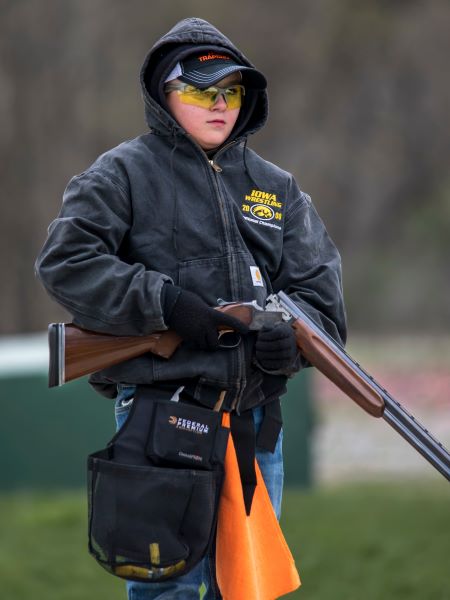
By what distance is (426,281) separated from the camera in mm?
27031

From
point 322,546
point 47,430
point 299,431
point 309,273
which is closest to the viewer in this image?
point 309,273

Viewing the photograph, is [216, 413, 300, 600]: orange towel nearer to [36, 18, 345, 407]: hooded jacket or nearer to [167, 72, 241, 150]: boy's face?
[36, 18, 345, 407]: hooded jacket

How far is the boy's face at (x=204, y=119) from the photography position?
3.83m

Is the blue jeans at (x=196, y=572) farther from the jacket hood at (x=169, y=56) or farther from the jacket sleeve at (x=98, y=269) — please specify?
the jacket hood at (x=169, y=56)

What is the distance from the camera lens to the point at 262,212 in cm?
388

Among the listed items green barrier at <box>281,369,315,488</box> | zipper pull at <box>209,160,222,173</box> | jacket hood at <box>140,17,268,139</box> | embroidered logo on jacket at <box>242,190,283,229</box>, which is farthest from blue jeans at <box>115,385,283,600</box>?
green barrier at <box>281,369,315,488</box>

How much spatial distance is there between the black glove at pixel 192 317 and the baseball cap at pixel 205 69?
0.68m

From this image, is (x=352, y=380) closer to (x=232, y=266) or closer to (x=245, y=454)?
(x=245, y=454)

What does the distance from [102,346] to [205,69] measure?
933 millimetres

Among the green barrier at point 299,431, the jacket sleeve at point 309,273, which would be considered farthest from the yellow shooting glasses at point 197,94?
the green barrier at point 299,431

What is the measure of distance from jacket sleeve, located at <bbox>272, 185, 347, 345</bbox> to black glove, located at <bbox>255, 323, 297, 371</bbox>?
0.69 feet

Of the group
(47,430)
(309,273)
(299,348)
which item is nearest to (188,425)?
(299,348)

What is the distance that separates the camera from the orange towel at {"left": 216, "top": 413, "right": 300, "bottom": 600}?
3.68 meters

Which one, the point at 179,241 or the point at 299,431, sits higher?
the point at 179,241
